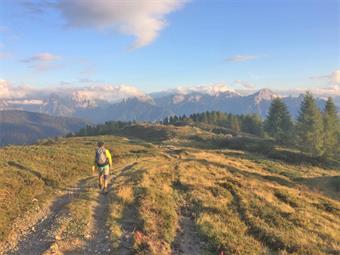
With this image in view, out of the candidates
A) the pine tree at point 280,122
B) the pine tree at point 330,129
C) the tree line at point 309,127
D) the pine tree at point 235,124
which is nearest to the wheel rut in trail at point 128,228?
the tree line at point 309,127

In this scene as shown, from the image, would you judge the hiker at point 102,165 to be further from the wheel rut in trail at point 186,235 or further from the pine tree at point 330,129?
the pine tree at point 330,129

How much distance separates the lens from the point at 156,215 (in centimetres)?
1781

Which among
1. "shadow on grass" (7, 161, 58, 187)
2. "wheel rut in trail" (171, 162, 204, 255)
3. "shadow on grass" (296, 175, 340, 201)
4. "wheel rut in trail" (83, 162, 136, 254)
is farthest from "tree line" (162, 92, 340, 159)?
"wheel rut in trail" (83, 162, 136, 254)

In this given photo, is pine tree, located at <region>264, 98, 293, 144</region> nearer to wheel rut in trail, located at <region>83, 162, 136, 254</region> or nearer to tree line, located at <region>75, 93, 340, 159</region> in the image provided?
tree line, located at <region>75, 93, 340, 159</region>

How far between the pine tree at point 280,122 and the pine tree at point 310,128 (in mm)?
11391

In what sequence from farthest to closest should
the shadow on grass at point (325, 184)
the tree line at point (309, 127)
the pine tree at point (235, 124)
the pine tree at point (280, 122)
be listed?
1. the pine tree at point (235, 124)
2. the pine tree at point (280, 122)
3. the tree line at point (309, 127)
4. the shadow on grass at point (325, 184)

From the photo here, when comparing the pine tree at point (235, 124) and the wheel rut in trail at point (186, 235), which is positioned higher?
the wheel rut in trail at point (186, 235)

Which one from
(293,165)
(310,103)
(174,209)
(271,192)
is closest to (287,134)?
(310,103)

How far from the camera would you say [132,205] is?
19578mm

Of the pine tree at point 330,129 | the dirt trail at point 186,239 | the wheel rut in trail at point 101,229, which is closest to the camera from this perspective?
the wheel rut in trail at point 101,229

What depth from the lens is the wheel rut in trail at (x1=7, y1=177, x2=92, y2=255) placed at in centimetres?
1432

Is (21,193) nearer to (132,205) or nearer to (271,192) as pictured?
(132,205)

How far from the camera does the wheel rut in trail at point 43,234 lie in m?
14.3

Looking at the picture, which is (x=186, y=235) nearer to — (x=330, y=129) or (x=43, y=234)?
(x=43, y=234)
